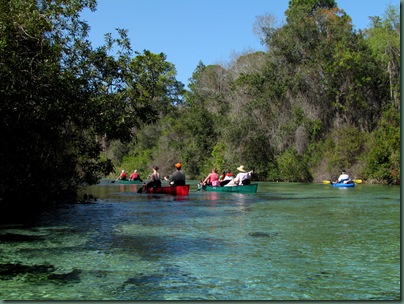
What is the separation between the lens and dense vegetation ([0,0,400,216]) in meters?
13.4

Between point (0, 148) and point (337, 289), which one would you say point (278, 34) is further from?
point (337, 289)

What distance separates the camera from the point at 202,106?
191 feet

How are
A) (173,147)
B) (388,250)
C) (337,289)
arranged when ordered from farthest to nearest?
(173,147), (388,250), (337,289)

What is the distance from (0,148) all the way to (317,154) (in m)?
33.5

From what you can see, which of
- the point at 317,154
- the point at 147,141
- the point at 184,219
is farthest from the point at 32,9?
the point at 147,141

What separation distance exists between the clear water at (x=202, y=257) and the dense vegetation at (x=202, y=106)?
2829mm

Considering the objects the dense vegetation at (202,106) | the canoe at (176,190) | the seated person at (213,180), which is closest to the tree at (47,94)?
the dense vegetation at (202,106)

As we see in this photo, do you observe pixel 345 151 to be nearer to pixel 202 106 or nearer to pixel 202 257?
pixel 202 106

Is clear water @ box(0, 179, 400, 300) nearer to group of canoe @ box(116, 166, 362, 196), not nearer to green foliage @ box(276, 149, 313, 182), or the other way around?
group of canoe @ box(116, 166, 362, 196)

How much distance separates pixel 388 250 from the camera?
31.5 ft

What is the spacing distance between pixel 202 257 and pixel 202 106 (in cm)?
4962

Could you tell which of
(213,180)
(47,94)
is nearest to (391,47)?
(213,180)

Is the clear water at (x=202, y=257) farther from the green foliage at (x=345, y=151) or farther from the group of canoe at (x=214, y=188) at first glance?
the green foliage at (x=345, y=151)

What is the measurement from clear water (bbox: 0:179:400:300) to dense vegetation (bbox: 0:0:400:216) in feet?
9.28
